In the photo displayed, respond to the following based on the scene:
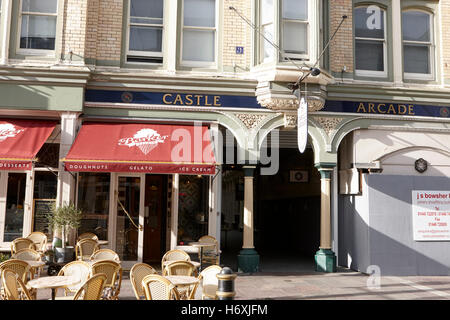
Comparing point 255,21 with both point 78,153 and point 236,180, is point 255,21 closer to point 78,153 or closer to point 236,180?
point 78,153

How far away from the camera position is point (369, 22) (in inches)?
506

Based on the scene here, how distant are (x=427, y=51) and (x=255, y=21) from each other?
530 centimetres

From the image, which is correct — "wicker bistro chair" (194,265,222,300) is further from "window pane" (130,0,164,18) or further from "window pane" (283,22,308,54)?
"window pane" (130,0,164,18)

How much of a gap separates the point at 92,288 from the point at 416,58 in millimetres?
11274

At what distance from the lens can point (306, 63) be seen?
460 inches

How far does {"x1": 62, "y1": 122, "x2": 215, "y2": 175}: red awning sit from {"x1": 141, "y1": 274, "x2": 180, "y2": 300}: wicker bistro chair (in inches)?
172

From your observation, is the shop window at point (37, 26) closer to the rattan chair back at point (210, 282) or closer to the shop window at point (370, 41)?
the rattan chair back at point (210, 282)

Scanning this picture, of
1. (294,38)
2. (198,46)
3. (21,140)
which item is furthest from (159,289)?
(294,38)

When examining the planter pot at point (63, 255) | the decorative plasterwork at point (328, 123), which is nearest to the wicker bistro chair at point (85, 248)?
the planter pot at point (63, 255)

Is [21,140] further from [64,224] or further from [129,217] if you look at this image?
[129,217]

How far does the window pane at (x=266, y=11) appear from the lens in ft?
38.7

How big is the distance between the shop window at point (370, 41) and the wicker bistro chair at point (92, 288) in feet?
31.5

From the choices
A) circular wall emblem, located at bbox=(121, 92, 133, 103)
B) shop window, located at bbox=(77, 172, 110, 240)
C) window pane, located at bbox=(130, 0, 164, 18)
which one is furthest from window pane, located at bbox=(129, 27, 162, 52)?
shop window, located at bbox=(77, 172, 110, 240)
